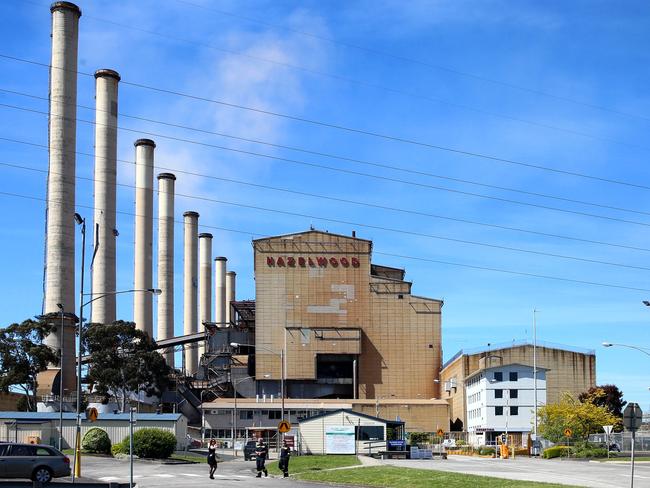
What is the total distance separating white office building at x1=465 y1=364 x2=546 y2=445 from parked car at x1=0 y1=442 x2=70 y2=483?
80.1 metres

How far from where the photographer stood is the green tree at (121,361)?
10638 centimetres

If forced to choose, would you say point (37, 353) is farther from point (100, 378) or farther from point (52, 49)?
point (52, 49)

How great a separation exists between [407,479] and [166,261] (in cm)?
12163

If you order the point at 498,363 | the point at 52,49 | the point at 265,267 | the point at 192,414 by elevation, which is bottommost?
the point at 192,414

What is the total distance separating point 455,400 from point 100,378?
55367 mm

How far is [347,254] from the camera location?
458 feet

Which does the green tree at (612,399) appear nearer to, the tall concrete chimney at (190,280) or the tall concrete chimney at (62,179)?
the tall concrete chimney at (62,179)

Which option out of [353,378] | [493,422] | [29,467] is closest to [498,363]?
[493,422]

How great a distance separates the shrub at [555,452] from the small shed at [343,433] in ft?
41.6

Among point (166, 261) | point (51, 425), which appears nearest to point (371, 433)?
point (51, 425)

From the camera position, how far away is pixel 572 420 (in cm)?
8812

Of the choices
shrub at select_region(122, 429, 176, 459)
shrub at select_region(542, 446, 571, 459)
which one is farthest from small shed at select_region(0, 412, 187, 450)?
shrub at select_region(542, 446, 571, 459)

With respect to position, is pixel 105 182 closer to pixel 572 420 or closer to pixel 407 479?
pixel 572 420

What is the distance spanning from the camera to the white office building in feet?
364
